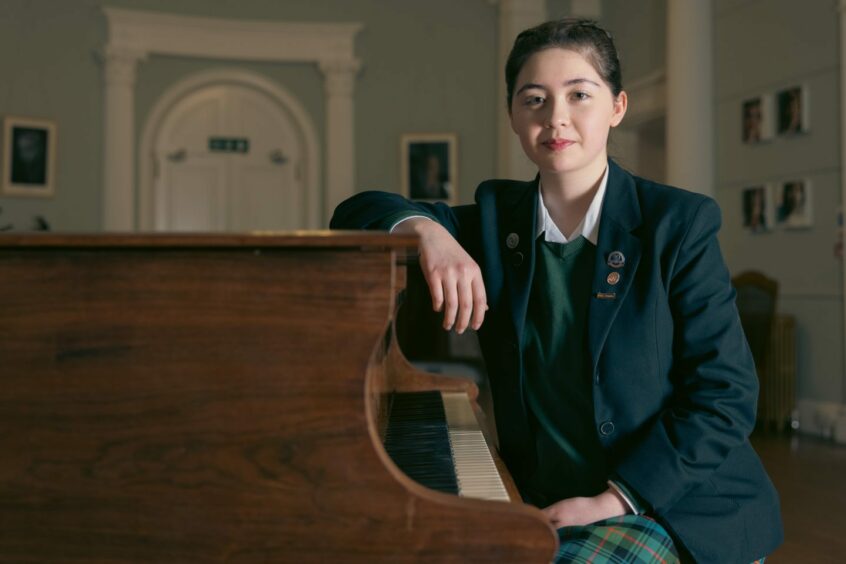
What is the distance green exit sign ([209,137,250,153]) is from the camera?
10.4 m

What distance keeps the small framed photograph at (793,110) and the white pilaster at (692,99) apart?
877 millimetres

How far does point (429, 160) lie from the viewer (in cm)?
1039

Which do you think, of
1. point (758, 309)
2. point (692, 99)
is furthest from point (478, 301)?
point (692, 99)

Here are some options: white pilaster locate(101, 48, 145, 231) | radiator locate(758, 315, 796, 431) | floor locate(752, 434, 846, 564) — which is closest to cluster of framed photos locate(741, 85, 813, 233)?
radiator locate(758, 315, 796, 431)

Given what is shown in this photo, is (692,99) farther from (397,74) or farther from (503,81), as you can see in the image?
(397,74)

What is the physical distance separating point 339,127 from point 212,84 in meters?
1.61

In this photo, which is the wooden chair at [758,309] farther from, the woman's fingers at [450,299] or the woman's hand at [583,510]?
the woman's fingers at [450,299]

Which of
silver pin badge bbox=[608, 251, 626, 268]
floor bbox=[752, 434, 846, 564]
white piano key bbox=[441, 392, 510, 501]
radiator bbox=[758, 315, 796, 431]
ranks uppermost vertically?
silver pin badge bbox=[608, 251, 626, 268]

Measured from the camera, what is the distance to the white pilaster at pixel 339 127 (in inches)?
405

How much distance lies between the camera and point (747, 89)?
7504 mm

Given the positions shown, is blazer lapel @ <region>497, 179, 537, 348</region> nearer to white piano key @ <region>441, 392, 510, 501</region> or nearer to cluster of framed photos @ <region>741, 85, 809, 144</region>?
white piano key @ <region>441, 392, 510, 501</region>

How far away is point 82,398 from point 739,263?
7.33 m

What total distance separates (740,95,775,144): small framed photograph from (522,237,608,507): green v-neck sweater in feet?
20.2

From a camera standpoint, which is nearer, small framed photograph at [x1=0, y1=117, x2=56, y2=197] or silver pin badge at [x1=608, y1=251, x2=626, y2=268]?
silver pin badge at [x1=608, y1=251, x2=626, y2=268]
